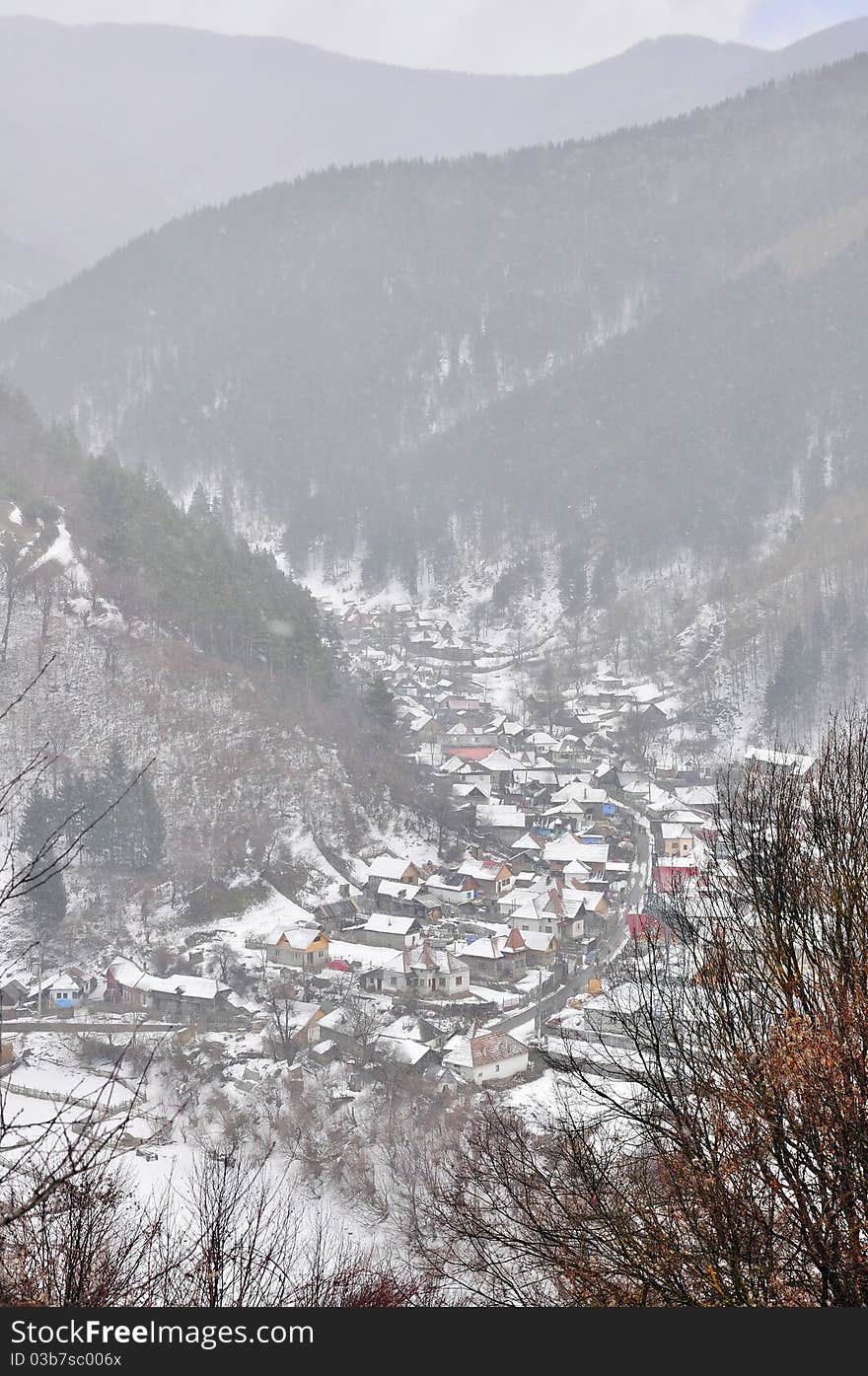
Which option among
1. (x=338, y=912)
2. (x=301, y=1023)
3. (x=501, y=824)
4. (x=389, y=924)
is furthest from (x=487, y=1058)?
(x=501, y=824)

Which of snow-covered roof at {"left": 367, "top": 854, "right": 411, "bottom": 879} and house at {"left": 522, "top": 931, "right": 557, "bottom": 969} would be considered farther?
snow-covered roof at {"left": 367, "top": 854, "right": 411, "bottom": 879}

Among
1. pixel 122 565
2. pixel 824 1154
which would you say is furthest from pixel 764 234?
pixel 824 1154

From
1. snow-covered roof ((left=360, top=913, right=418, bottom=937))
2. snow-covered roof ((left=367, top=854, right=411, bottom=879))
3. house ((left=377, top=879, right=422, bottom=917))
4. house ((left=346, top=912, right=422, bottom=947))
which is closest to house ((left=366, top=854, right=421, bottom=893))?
snow-covered roof ((left=367, top=854, right=411, bottom=879))

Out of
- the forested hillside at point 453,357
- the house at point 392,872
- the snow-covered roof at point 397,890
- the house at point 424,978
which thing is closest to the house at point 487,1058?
the house at point 424,978

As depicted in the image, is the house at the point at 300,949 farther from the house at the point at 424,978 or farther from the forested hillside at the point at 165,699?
the forested hillside at the point at 165,699

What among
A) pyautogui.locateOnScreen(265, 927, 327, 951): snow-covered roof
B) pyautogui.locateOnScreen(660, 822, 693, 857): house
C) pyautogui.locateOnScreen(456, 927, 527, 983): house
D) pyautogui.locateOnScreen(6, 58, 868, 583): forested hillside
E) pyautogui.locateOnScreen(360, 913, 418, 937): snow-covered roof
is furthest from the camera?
pyautogui.locateOnScreen(6, 58, 868, 583): forested hillside

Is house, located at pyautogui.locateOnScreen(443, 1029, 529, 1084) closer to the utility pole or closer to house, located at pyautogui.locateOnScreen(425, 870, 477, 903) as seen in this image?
the utility pole
